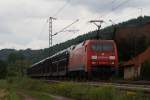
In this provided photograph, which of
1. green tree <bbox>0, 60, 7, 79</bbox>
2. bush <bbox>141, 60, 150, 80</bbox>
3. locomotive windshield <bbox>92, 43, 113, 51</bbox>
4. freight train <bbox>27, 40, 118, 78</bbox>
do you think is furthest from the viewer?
green tree <bbox>0, 60, 7, 79</bbox>

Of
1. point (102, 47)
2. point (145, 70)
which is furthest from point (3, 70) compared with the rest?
point (102, 47)

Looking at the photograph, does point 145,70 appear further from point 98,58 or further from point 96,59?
point 96,59

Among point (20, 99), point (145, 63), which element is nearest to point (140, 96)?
point (20, 99)

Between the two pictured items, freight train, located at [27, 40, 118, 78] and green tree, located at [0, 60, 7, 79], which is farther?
green tree, located at [0, 60, 7, 79]

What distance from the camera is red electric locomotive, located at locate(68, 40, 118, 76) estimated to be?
3912 cm

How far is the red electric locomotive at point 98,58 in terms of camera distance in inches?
1540

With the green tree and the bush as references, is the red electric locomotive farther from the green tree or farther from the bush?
the green tree

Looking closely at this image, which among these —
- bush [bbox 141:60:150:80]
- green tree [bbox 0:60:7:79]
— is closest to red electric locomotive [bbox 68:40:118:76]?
bush [bbox 141:60:150:80]

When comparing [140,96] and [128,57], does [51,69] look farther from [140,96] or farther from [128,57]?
[140,96]

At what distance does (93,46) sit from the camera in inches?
1571

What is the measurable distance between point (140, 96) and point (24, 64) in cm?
9420

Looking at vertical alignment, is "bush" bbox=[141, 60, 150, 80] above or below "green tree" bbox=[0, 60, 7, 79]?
below

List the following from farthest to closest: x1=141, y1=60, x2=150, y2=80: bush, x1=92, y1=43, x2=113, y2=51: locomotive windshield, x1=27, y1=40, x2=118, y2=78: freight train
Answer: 1. x1=141, y1=60, x2=150, y2=80: bush
2. x1=92, y1=43, x2=113, y2=51: locomotive windshield
3. x1=27, y1=40, x2=118, y2=78: freight train

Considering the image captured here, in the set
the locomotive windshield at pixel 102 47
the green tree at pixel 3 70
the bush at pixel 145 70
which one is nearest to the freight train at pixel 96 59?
the locomotive windshield at pixel 102 47
